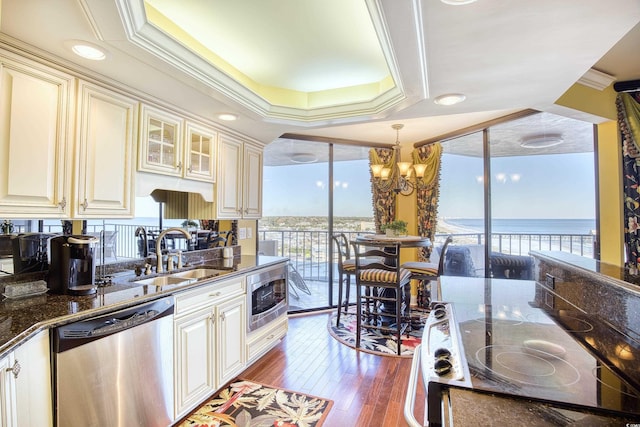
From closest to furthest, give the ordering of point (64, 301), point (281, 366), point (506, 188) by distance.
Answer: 1. point (64, 301)
2. point (281, 366)
3. point (506, 188)

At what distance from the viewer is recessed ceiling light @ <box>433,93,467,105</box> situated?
228 cm

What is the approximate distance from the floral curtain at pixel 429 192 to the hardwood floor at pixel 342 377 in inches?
77.8

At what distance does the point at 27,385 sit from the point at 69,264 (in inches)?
27.4

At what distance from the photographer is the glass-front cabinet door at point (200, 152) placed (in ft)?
8.38

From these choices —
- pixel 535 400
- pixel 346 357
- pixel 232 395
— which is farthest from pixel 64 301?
pixel 346 357

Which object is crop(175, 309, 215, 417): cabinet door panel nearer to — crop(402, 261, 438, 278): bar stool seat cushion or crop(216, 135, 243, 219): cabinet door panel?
crop(216, 135, 243, 219): cabinet door panel

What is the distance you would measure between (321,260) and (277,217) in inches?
37.7

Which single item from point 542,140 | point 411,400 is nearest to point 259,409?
point 411,400

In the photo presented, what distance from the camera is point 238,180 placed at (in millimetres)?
3195

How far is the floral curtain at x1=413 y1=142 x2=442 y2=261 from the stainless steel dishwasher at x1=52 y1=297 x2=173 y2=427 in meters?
3.53

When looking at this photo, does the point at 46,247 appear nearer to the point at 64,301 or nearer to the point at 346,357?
the point at 64,301

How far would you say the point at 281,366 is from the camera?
279 centimetres

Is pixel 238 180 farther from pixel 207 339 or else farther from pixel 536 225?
pixel 536 225

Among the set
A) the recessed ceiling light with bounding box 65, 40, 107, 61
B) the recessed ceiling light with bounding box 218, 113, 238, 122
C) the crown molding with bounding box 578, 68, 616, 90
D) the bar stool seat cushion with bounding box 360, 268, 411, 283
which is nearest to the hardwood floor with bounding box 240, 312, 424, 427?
the bar stool seat cushion with bounding box 360, 268, 411, 283
